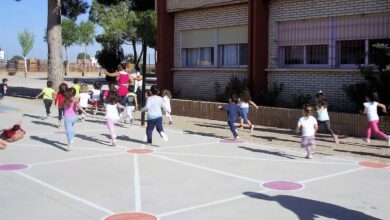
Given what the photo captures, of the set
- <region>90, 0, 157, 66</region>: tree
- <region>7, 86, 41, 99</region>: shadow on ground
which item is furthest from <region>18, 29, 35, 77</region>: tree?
<region>7, 86, 41, 99</region>: shadow on ground

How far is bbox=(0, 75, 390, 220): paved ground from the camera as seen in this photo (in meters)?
6.52

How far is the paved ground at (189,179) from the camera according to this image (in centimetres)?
652

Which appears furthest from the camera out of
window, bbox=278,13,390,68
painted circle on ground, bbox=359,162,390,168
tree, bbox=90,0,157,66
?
tree, bbox=90,0,157,66

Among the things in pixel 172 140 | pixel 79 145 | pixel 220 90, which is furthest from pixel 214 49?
pixel 79 145

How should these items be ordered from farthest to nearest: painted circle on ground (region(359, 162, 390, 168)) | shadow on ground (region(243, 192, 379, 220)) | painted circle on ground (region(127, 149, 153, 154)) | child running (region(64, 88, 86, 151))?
child running (region(64, 88, 86, 151))
painted circle on ground (region(127, 149, 153, 154))
painted circle on ground (region(359, 162, 390, 168))
shadow on ground (region(243, 192, 379, 220))

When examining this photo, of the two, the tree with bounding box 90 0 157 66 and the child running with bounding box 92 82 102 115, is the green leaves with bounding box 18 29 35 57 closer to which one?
the tree with bounding box 90 0 157 66

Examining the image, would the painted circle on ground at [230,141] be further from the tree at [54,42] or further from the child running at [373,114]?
the tree at [54,42]

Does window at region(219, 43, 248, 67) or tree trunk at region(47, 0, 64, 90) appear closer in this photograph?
window at region(219, 43, 248, 67)

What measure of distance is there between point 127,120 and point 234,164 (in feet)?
25.2

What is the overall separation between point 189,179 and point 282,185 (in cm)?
152

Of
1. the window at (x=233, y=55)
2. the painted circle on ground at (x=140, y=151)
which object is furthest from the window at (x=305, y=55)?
the painted circle on ground at (x=140, y=151)

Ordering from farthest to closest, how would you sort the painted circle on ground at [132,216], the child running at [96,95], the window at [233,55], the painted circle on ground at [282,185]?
the window at [233,55] → the child running at [96,95] → the painted circle on ground at [282,185] → the painted circle on ground at [132,216]

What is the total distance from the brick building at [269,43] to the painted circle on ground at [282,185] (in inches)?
296

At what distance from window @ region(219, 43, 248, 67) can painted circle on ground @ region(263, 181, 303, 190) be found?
1104 cm
